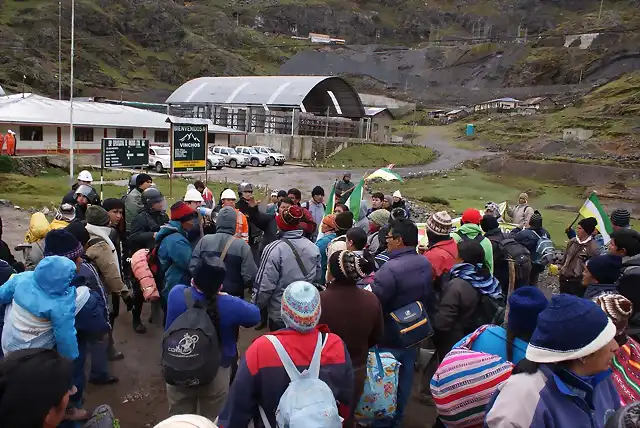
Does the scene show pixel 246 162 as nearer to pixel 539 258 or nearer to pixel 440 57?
pixel 539 258

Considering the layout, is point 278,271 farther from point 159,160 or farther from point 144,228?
point 159,160

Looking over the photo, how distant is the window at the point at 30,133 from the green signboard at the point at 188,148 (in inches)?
849

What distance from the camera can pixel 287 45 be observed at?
72.4 meters

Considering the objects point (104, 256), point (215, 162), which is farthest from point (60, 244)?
point (215, 162)

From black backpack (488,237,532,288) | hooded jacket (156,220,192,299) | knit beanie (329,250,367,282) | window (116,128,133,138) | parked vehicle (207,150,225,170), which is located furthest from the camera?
window (116,128,133,138)

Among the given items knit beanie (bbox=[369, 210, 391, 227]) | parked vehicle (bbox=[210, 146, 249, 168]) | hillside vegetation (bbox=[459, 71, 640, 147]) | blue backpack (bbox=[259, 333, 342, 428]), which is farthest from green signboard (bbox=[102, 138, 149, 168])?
hillside vegetation (bbox=[459, 71, 640, 147])

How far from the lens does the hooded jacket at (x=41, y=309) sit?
3.24 m

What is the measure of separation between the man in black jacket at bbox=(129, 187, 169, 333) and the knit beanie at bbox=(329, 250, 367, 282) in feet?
11.3

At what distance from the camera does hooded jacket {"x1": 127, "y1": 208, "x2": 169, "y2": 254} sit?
6.21 meters

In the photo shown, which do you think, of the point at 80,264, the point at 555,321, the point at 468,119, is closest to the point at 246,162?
the point at 80,264

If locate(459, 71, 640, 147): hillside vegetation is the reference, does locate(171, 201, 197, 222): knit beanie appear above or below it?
below

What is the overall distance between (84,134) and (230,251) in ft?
107

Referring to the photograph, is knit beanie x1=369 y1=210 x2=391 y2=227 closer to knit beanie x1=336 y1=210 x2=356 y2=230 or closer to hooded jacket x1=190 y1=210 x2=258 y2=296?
knit beanie x1=336 y1=210 x2=356 y2=230

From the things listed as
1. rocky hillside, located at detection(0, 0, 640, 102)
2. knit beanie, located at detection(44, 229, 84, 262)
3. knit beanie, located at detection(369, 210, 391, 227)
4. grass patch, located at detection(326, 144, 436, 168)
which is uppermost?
rocky hillside, located at detection(0, 0, 640, 102)
